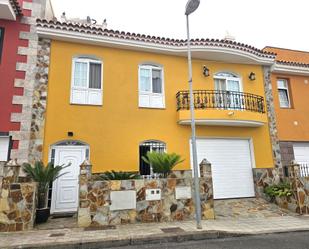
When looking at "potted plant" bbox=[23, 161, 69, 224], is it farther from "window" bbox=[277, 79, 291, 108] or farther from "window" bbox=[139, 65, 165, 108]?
"window" bbox=[277, 79, 291, 108]

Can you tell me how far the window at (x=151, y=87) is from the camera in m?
10.5

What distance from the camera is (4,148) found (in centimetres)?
862

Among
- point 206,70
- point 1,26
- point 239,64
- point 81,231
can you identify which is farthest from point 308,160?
Result: point 1,26

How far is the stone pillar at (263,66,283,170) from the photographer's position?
11536mm

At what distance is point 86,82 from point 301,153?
11093mm

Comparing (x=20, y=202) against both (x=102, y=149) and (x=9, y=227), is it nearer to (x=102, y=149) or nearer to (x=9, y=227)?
(x=9, y=227)

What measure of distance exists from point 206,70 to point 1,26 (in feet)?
29.0

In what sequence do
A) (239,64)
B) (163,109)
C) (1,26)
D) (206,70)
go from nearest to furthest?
(1,26), (163,109), (206,70), (239,64)

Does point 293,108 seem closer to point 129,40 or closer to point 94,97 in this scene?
point 129,40

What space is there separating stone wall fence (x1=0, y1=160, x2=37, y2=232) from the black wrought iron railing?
6.62m

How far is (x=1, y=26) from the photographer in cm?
925

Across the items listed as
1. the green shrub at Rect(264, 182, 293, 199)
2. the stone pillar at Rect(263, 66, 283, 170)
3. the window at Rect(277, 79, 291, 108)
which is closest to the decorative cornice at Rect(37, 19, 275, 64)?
the stone pillar at Rect(263, 66, 283, 170)

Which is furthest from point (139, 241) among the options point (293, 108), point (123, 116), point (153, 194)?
point (293, 108)

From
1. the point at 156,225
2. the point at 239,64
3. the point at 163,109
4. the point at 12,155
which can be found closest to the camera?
the point at 156,225
